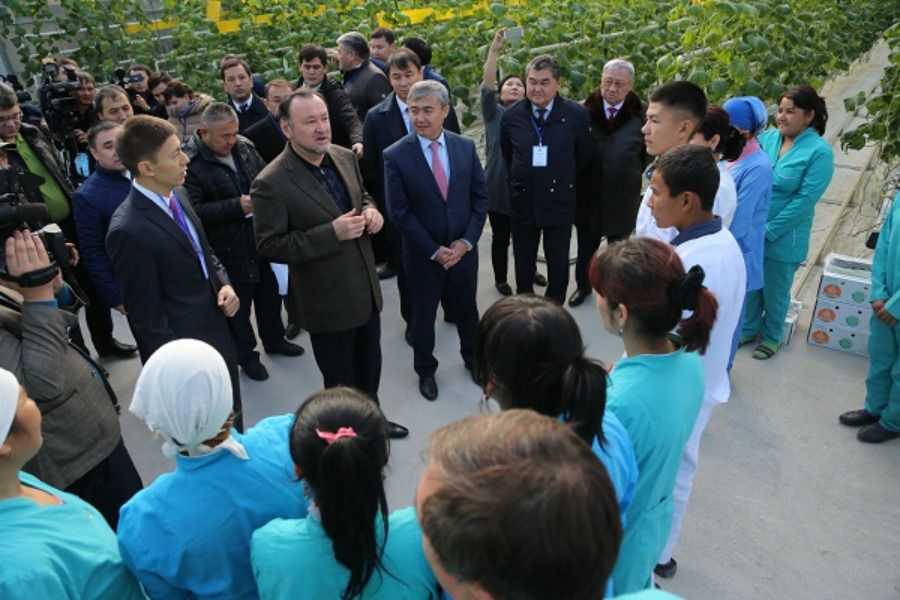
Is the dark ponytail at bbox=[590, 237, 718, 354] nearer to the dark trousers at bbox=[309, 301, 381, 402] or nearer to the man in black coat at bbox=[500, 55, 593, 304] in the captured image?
the dark trousers at bbox=[309, 301, 381, 402]

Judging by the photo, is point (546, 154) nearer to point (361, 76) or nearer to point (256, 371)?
point (361, 76)

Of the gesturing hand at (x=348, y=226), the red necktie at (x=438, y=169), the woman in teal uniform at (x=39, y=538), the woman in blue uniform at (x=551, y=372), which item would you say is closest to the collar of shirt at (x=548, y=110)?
the red necktie at (x=438, y=169)

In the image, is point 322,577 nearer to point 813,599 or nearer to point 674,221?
point 674,221

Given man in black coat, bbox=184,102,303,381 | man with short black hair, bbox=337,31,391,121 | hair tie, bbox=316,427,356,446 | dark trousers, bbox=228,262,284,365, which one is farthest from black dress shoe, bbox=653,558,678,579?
man with short black hair, bbox=337,31,391,121

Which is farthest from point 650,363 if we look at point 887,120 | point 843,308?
point 887,120

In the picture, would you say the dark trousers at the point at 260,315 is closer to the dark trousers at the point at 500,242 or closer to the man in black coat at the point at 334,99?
the man in black coat at the point at 334,99

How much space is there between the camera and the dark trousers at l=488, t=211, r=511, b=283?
13.6 ft

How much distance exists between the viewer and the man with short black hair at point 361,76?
4457 mm

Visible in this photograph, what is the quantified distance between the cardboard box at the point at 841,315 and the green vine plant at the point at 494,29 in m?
1.45

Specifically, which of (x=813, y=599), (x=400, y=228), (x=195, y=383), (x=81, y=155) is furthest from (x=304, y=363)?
(x=813, y=599)

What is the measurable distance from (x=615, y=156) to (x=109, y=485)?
10.3 ft

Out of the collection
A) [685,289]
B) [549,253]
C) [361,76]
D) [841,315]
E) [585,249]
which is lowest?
[841,315]

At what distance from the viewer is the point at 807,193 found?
3.21 metres

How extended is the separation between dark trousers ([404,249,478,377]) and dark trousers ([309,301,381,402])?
334 mm
